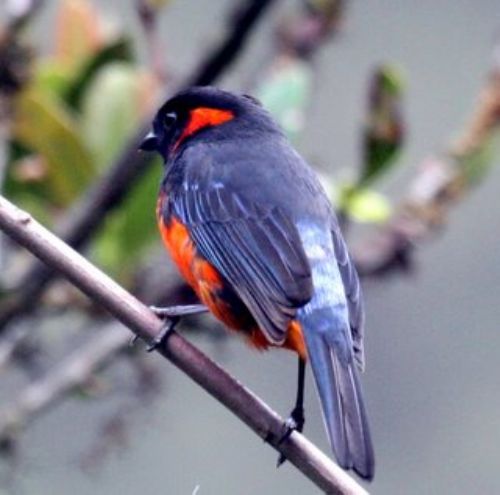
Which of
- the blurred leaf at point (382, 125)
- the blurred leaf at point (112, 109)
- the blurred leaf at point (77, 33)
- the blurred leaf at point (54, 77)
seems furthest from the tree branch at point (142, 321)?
the blurred leaf at point (77, 33)

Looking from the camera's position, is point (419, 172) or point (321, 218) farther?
point (419, 172)

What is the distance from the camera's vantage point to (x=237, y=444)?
13914 millimetres

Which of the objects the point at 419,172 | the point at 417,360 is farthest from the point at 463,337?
the point at 419,172

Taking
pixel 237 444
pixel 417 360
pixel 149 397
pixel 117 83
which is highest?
pixel 117 83

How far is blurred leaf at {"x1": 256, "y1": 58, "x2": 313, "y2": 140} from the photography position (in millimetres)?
5793

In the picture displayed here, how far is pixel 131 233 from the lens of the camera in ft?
19.3

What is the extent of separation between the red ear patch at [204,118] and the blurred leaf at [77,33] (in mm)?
985

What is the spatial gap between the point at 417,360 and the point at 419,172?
313 inches

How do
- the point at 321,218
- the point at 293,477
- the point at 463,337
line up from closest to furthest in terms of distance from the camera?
the point at 321,218 → the point at 293,477 → the point at 463,337

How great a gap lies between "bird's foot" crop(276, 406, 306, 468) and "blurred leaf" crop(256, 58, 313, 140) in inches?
51.4

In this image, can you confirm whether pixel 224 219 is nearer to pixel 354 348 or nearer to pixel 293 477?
pixel 354 348

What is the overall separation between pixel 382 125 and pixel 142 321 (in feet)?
6.09

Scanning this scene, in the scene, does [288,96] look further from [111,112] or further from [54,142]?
[54,142]

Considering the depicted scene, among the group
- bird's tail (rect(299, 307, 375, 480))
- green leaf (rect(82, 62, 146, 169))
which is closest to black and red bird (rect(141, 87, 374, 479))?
bird's tail (rect(299, 307, 375, 480))
